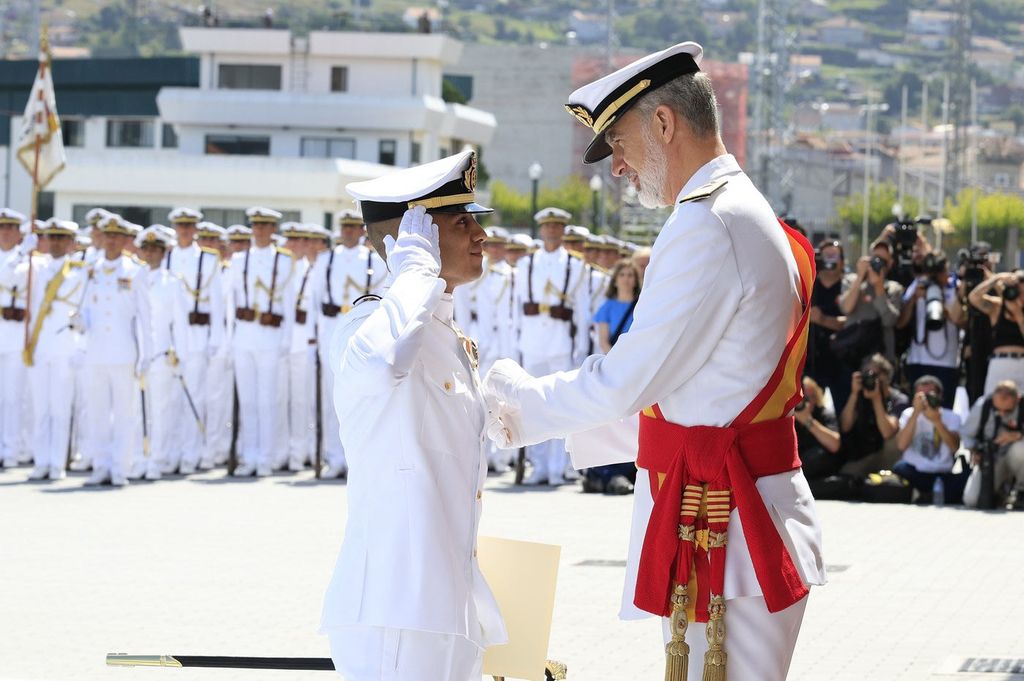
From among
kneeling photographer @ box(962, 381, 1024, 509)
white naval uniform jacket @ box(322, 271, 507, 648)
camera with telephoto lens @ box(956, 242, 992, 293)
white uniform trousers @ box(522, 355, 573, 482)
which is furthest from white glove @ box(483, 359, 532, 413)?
camera with telephoto lens @ box(956, 242, 992, 293)

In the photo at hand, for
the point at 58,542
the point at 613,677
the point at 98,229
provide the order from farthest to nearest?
the point at 98,229, the point at 58,542, the point at 613,677

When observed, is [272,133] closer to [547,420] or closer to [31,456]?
[31,456]

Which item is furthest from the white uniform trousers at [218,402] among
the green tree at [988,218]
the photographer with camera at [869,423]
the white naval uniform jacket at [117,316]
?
the green tree at [988,218]

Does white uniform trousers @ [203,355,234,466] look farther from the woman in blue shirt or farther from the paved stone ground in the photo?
the woman in blue shirt

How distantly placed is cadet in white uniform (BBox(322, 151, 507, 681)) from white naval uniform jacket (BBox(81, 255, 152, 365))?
35.9ft

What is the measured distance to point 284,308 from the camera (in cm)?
1708

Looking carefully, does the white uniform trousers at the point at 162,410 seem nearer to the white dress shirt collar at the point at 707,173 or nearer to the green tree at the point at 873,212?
the white dress shirt collar at the point at 707,173

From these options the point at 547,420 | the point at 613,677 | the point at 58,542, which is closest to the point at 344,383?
the point at 547,420

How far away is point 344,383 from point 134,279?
11.2 meters

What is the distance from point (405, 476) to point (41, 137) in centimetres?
1400

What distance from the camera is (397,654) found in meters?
4.54

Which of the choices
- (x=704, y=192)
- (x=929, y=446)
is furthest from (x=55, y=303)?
(x=704, y=192)

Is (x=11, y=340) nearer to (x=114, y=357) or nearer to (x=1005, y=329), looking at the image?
(x=114, y=357)

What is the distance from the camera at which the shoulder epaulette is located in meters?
4.54
